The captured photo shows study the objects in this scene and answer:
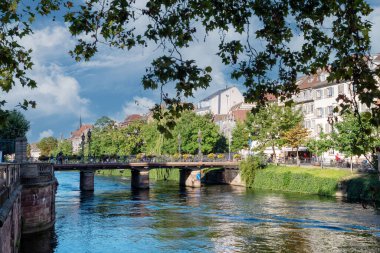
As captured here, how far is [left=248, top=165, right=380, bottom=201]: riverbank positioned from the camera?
52844 millimetres

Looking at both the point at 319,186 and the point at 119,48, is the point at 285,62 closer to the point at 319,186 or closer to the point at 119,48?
the point at 119,48

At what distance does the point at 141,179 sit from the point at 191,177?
9.86 metres

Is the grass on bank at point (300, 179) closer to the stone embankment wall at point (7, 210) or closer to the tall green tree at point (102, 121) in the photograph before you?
the stone embankment wall at point (7, 210)

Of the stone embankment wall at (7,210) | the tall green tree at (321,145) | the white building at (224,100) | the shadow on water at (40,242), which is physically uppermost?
the white building at (224,100)

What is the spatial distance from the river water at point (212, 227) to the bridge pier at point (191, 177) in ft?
88.8

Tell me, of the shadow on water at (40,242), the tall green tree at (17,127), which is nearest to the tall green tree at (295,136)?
the tall green tree at (17,127)

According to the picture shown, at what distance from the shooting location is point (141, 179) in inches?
3036

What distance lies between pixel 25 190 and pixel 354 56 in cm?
2807

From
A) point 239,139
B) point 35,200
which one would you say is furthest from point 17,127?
point 239,139

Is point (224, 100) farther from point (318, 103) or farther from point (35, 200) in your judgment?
point (35, 200)

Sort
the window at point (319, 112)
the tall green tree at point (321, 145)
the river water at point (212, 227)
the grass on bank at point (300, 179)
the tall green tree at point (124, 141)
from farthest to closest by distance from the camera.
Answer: the tall green tree at point (124, 141) < the window at point (319, 112) < the tall green tree at point (321, 145) < the grass on bank at point (300, 179) < the river water at point (212, 227)

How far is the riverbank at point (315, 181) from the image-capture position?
52.8 m

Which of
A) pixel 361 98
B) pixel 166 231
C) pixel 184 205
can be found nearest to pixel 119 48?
pixel 361 98

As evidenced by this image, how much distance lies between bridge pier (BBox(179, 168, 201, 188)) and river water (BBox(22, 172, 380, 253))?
88.8 feet
